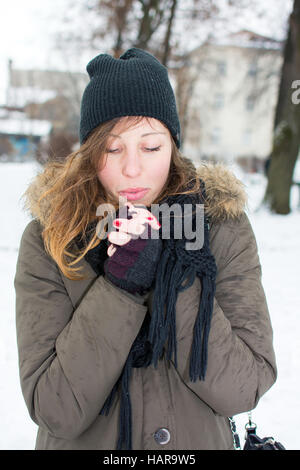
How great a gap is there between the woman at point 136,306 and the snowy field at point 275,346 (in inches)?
15.5

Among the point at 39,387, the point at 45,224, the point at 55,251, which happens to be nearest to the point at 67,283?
the point at 55,251

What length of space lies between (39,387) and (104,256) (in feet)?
1.49

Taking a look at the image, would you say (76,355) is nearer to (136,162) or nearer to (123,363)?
(123,363)

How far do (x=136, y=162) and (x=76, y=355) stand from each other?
0.64 metres

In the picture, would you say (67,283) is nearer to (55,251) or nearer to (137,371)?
(55,251)

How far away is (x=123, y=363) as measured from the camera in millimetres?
1184

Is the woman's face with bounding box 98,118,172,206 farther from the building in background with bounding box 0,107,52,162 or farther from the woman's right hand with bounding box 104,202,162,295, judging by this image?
the building in background with bounding box 0,107,52,162

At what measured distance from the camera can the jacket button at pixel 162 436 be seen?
1.18 meters

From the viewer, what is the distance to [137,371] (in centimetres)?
126

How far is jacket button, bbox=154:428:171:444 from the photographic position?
3.89 feet

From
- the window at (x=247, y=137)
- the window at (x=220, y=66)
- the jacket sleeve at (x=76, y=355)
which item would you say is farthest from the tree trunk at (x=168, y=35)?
the window at (x=247, y=137)

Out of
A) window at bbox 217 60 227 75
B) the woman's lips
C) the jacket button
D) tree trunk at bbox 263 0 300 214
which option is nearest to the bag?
the jacket button

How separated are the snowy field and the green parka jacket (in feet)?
1.79
